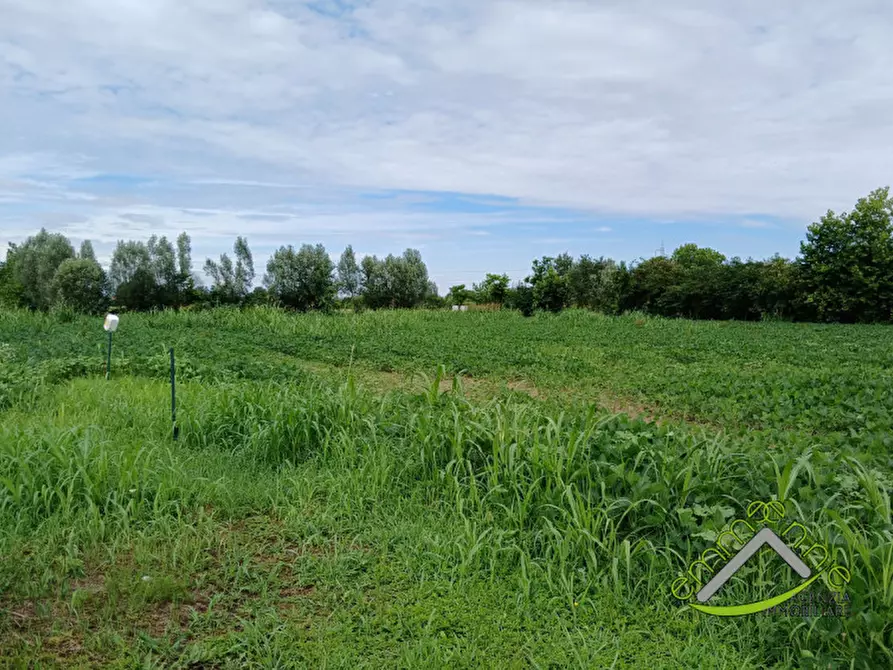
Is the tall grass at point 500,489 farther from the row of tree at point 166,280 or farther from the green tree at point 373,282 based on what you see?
the green tree at point 373,282

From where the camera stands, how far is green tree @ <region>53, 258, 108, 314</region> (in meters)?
22.1

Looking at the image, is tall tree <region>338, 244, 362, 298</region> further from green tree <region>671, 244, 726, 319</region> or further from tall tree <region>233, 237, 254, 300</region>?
green tree <region>671, 244, 726, 319</region>

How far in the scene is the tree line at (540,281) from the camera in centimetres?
2177

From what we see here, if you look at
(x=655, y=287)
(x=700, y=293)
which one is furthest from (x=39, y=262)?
(x=700, y=293)

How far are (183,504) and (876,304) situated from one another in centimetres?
2772

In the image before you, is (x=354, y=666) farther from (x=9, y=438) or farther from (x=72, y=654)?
(x=9, y=438)

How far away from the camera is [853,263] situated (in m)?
23.6

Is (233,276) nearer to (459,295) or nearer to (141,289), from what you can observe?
(141,289)

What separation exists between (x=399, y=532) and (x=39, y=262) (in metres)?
27.8

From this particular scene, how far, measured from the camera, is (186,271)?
21.9 metres

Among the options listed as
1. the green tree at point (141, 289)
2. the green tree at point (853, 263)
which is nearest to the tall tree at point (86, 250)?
the green tree at point (141, 289)

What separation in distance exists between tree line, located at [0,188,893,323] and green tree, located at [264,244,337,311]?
0.13 ft

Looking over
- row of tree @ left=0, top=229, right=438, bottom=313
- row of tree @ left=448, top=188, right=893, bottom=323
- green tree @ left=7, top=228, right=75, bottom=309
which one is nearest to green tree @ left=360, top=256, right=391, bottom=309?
row of tree @ left=0, top=229, right=438, bottom=313

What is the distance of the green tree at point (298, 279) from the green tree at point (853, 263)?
792 inches
